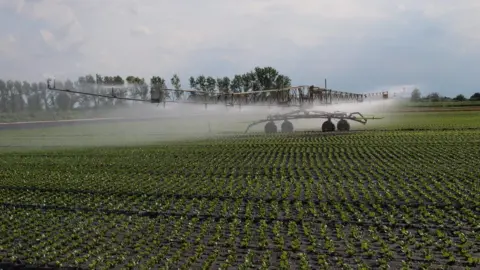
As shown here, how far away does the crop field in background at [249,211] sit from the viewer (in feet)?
40.5

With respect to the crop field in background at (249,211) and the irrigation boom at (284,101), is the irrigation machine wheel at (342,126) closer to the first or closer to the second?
the irrigation boom at (284,101)

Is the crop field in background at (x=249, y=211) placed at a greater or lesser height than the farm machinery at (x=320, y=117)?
lesser

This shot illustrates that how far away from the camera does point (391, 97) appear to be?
105m

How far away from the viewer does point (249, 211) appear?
55.2 ft

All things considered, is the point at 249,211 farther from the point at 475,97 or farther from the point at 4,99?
the point at 475,97

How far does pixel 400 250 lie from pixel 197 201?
8348 millimetres

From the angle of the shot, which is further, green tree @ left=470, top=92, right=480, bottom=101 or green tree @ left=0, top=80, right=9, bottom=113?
green tree @ left=470, top=92, right=480, bottom=101

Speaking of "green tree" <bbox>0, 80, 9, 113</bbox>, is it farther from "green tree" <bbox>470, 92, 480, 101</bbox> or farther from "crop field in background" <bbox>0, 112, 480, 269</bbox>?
"green tree" <bbox>470, 92, 480, 101</bbox>

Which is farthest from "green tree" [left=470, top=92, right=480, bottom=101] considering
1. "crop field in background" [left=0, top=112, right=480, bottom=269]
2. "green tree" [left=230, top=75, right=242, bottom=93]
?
"crop field in background" [left=0, top=112, right=480, bottom=269]

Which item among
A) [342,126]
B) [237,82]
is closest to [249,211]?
[342,126]

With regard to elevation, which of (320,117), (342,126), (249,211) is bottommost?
(249,211)

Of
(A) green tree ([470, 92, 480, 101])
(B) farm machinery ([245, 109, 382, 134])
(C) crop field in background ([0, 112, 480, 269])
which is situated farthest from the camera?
(A) green tree ([470, 92, 480, 101])

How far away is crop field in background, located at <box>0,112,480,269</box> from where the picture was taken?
1236 centimetres

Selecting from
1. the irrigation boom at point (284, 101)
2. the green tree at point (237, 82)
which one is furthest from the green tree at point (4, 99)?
the green tree at point (237, 82)
